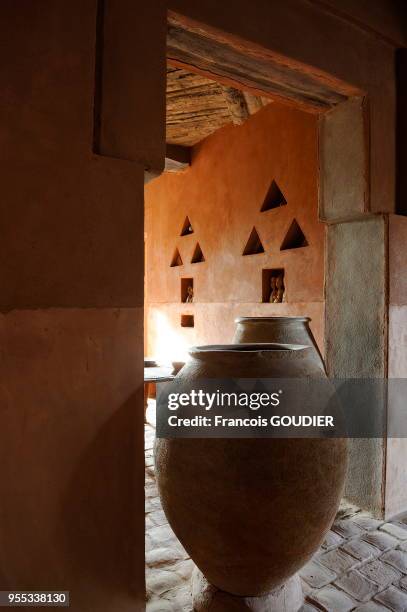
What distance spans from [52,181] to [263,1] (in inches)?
65.6

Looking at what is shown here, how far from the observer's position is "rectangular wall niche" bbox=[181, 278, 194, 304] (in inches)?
254

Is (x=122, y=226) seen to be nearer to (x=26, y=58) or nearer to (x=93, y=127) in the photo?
(x=93, y=127)

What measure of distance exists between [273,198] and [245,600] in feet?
12.6

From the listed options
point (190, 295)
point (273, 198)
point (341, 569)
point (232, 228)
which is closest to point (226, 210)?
point (232, 228)

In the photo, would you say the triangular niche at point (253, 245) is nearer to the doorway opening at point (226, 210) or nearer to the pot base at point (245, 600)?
the doorway opening at point (226, 210)

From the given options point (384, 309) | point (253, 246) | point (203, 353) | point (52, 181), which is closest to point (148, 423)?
point (253, 246)

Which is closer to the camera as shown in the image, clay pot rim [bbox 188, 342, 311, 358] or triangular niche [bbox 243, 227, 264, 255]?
clay pot rim [bbox 188, 342, 311, 358]

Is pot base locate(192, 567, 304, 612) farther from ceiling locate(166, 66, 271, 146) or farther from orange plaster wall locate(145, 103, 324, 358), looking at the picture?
ceiling locate(166, 66, 271, 146)

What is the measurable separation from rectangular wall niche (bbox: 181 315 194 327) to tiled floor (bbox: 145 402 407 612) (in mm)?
3488

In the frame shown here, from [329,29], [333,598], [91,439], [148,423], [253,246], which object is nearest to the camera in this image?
[91,439]

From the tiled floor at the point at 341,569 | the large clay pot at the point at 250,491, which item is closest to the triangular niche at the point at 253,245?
the tiled floor at the point at 341,569

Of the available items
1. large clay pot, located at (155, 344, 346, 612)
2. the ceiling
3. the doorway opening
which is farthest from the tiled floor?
the ceiling

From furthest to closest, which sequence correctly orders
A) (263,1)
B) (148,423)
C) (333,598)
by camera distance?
1. (148,423)
2. (263,1)
3. (333,598)

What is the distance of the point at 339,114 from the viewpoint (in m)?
3.19
